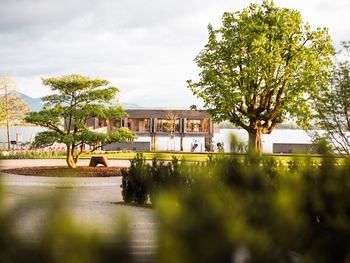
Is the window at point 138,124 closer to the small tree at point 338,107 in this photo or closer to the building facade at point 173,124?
the building facade at point 173,124

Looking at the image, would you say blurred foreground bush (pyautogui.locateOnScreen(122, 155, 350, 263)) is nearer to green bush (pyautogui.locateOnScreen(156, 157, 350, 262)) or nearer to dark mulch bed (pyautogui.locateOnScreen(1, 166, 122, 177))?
green bush (pyautogui.locateOnScreen(156, 157, 350, 262))

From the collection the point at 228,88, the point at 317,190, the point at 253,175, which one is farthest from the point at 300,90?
the point at 253,175

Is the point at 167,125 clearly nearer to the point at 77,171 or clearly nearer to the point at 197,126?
the point at 197,126

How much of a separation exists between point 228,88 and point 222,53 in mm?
3042

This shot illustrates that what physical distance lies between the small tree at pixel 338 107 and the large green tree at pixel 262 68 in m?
8.78

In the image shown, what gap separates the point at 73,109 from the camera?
82.3ft

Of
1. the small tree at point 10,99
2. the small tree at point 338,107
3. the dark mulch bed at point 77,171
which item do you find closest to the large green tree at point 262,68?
the small tree at point 338,107

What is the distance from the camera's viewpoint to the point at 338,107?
29109mm

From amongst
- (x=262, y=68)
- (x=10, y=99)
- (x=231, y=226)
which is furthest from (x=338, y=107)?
(x=10, y=99)

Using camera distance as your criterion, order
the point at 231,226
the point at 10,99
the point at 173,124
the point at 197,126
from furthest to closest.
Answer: the point at 10,99
the point at 197,126
the point at 173,124
the point at 231,226

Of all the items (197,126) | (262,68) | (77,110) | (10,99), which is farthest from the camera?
(10,99)

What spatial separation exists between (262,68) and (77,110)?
18465mm

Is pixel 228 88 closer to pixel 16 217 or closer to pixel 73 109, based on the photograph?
pixel 73 109

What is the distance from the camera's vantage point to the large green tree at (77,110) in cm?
2419
